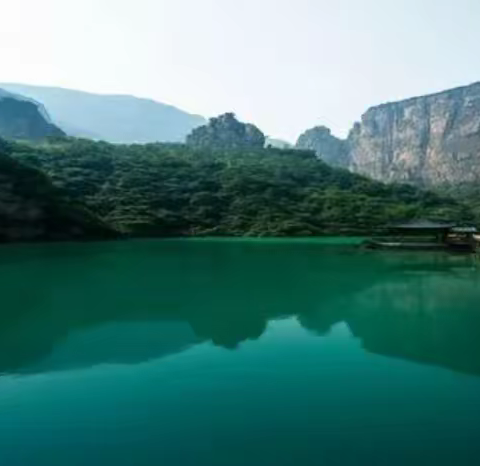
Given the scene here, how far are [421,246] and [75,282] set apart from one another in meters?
22.3

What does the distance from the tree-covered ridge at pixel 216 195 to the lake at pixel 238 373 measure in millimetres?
31073

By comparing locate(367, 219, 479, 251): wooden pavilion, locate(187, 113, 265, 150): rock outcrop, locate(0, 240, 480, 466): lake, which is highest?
locate(187, 113, 265, 150): rock outcrop

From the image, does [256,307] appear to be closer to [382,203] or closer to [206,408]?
[206,408]

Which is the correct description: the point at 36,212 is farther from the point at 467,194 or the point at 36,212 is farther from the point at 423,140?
the point at 423,140

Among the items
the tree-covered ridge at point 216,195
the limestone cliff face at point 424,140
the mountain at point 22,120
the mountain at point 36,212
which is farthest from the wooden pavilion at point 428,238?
the mountain at point 22,120

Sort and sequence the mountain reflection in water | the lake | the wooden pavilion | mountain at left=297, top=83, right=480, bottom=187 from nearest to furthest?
the lake
the mountain reflection in water
the wooden pavilion
mountain at left=297, top=83, right=480, bottom=187

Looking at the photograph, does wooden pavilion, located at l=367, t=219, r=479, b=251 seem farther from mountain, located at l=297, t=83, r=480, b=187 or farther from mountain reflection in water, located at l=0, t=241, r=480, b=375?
mountain, located at l=297, t=83, r=480, b=187

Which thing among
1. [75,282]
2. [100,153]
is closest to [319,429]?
[75,282]

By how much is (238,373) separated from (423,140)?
120 m

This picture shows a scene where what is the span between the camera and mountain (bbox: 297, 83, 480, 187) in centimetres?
10850

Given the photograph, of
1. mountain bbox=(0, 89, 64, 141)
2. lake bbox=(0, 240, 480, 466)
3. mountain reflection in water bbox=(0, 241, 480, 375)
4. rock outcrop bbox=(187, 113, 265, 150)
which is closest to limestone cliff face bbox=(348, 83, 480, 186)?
rock outcrop bbox=(187, 113, 265, 150)

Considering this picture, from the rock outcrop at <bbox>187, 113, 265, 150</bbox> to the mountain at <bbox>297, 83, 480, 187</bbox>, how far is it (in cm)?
3050

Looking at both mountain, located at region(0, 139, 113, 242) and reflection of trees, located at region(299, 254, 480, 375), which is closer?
reflection of trees, located at region(299, 254, 480, 375)

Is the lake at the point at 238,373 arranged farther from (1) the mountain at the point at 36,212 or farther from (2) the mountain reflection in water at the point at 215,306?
(1) the mountain at the point at 36,212
